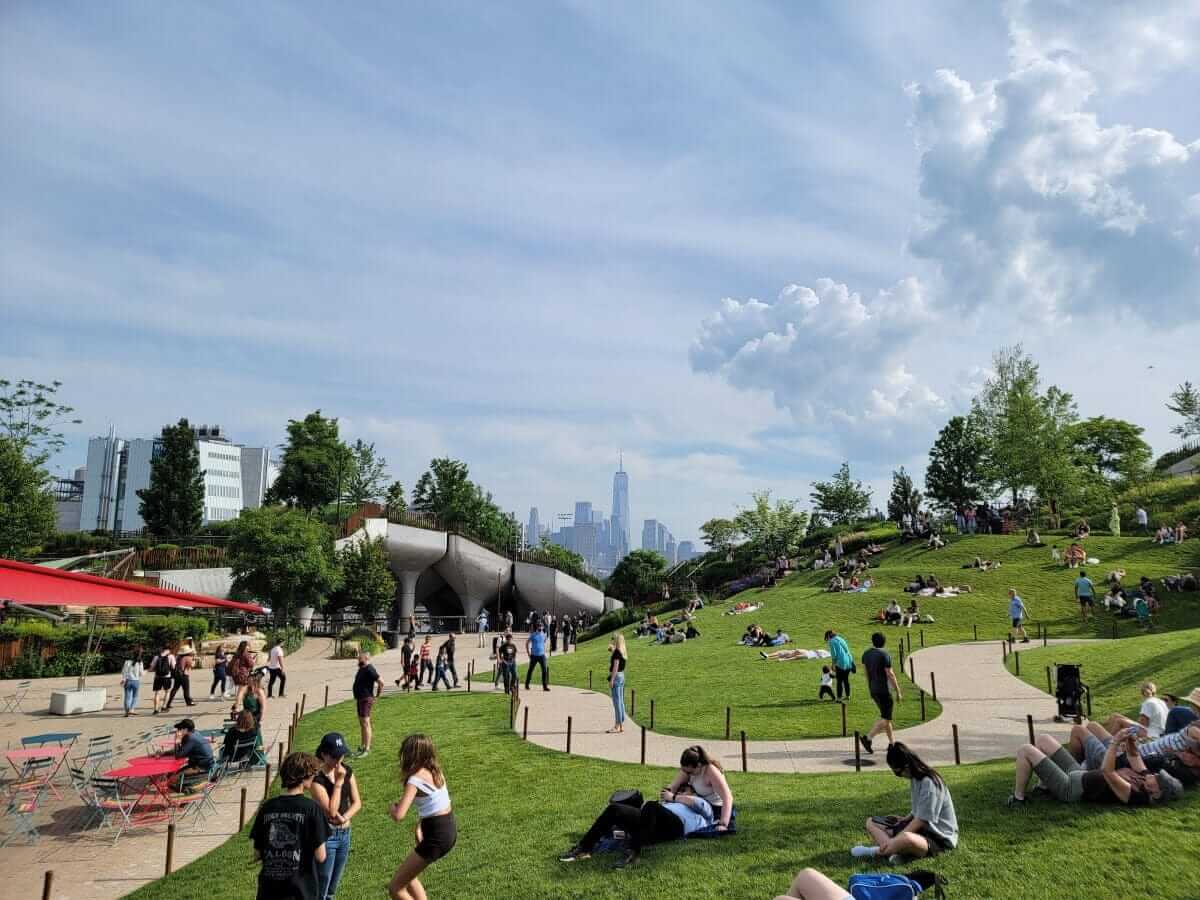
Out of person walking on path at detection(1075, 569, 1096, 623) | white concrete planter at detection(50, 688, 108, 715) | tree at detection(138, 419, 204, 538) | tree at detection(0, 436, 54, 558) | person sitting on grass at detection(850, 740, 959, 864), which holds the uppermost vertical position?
tree at detection(138, 419, 204, 538)

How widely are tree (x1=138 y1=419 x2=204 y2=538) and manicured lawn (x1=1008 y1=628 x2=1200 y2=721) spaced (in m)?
67.2

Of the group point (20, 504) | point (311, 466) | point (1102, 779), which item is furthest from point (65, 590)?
point (311, 466)

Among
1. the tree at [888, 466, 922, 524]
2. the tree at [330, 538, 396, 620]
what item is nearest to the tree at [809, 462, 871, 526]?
the tree at [888, 466, 922, 524]

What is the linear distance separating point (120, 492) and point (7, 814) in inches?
5420

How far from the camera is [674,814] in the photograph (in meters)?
7.88

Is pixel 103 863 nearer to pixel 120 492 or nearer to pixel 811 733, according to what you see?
pixel 811 733

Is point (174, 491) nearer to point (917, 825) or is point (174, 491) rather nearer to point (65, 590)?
point (65, 590)

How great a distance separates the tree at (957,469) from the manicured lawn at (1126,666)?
176ft

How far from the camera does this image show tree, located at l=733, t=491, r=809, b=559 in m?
66.3

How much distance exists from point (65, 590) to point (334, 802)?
31.6 feet

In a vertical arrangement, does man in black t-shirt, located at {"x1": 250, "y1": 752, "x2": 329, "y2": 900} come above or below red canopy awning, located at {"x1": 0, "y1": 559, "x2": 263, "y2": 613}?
below

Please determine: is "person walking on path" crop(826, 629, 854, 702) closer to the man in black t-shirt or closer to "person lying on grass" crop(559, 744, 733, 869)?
"person lying on grass" crop(559, 744, 733, 869)

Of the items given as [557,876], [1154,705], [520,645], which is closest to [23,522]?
[520,645]

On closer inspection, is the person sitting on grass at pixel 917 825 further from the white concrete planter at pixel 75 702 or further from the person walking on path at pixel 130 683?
the white concrete planter at pixel 75 702
